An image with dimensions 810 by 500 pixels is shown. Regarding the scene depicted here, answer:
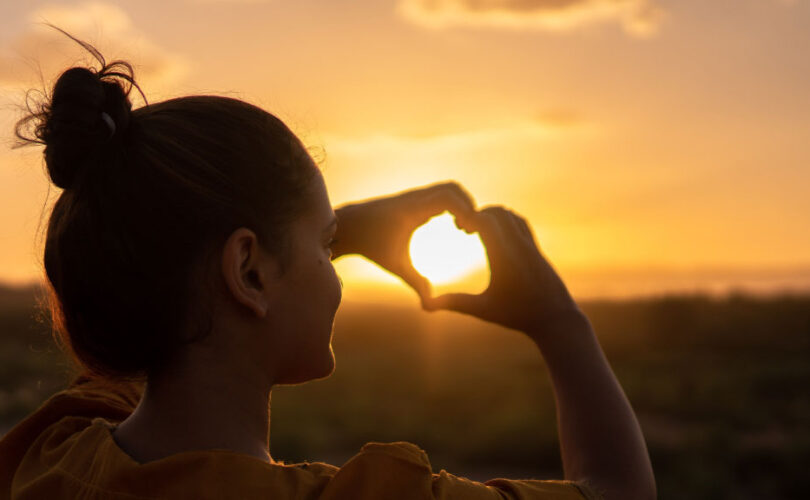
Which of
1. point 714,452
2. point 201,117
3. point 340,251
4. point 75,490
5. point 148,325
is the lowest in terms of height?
point 714,452

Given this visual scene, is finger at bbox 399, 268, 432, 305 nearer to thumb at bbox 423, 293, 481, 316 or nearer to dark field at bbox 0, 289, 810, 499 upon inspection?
thumb at bbox 423, 293, 481, 316

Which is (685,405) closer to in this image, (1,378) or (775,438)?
(775,438)

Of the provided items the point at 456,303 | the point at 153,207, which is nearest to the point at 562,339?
the point at 456,303

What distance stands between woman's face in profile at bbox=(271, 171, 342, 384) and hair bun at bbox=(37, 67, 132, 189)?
13.2 inches

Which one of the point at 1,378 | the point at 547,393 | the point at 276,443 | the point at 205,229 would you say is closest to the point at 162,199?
the point at 205,229

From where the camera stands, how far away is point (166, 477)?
1.19 meters

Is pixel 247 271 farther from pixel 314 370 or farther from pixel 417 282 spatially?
pixel 417 282

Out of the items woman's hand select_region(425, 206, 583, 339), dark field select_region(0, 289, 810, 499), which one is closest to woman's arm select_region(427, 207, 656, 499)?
woman's hand select_region(425, 206, 583, 339)

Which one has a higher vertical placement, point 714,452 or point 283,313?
point 283,313

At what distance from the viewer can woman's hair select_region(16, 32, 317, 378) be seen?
4.10 feet

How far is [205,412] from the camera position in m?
1.26

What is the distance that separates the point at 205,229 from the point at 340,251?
33 centimetres

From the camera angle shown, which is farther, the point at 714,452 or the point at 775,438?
the point at 775,438

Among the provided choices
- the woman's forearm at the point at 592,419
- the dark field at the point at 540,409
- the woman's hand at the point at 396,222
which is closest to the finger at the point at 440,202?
the woman's hand at the point at 396,222
